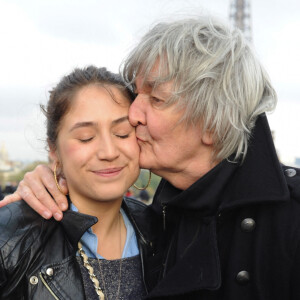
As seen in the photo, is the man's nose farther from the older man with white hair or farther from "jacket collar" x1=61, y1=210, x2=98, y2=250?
"jacket collar" x1=61, y1=210, x2=98, y2=250

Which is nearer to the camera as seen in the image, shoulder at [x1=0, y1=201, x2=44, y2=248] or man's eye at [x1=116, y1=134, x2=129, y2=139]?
shoulder at [x1=0, y1=201, x2=44, y2=248]

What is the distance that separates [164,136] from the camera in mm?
2900

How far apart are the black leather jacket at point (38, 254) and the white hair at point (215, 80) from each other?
1.00 meters

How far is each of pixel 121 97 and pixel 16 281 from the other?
4.49ft

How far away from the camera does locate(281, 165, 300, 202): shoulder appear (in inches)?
104

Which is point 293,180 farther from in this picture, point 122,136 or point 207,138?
point 122,136

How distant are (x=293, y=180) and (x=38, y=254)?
1.70 metres

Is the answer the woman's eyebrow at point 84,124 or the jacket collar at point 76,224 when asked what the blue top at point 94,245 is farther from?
the woman's eyebrow at point 84,124

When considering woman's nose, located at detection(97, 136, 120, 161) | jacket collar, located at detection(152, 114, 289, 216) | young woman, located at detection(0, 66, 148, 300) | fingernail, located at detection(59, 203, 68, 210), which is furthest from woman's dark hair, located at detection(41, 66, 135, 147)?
jacket collar, located at detection(152, 114, 289, 216)

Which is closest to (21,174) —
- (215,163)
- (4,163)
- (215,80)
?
(215,163)

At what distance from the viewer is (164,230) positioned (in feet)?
11.0

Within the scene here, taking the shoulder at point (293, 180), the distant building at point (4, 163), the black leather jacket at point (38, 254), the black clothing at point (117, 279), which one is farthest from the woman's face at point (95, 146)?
the distant building at point (4, 163)

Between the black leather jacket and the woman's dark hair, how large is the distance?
1.92 ft

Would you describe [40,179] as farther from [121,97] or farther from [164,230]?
[164,230]
